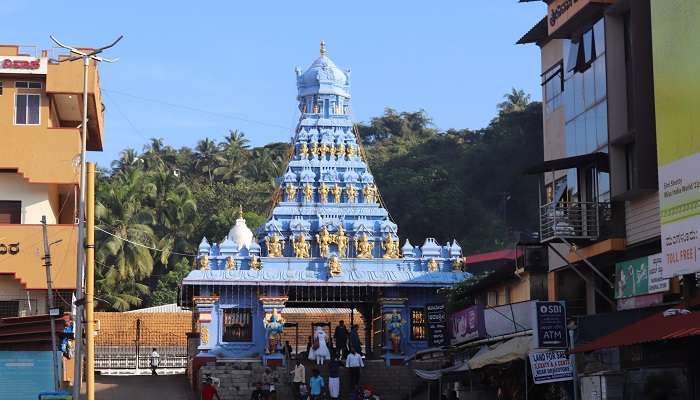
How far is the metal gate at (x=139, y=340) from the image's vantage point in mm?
57778

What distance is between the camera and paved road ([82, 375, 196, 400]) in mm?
42438

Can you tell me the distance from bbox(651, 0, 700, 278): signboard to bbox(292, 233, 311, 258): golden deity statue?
28678mm

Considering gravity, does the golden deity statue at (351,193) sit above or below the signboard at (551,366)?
above

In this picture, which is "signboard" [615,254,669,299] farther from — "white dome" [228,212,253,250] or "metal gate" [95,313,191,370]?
"metal gate" [95,313,191,370]

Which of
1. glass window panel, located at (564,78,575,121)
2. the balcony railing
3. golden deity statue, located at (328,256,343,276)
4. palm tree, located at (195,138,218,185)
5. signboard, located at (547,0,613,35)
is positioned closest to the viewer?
the balcony railing

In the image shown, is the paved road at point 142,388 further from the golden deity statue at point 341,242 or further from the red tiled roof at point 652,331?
the red tiled roof at point 652,331

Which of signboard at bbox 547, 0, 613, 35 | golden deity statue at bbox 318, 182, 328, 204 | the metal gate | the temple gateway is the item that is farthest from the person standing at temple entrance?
signboard at bbox 547, 0, 613, 35

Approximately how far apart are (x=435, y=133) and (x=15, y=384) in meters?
84.7

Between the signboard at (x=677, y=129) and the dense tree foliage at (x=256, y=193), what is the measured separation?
49.7 metres

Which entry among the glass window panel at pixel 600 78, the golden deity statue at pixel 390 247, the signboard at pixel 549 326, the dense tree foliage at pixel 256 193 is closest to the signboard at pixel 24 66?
the golden deity statue at pixel 390 247

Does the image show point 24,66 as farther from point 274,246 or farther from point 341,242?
point 341,242

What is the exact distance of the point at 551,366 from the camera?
29.3 meters

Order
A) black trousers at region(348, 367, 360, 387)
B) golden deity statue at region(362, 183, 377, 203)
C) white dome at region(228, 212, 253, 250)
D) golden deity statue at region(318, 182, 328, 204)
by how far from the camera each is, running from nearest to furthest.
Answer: black trousers at region(348, 367, 360, 387), golden deity statue at region(318, 182, 328, 204), golden deity statue at region(362, 183, 377, 203), white dome at region(228, 212, 253, 250)

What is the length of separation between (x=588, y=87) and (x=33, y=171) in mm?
19001
